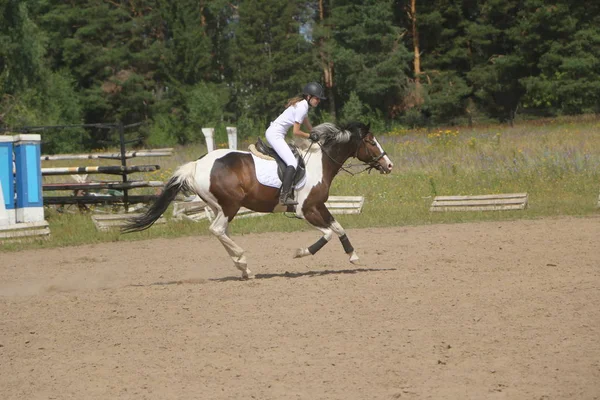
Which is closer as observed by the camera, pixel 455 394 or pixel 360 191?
pixel 455 394

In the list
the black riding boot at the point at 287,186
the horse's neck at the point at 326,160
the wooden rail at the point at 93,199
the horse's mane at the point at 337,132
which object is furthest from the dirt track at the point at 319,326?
the wooden rail at the point at 93,199

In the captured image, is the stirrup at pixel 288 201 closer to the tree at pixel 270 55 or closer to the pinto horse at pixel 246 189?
the pinto horse at pixel 246 189

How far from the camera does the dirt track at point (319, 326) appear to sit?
7.07 m

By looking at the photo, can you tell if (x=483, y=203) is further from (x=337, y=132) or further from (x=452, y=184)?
(x=337, y=132)

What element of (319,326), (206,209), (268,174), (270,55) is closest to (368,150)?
(268,174)

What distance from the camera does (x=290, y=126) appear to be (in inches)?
497

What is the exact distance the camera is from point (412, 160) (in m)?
28.0

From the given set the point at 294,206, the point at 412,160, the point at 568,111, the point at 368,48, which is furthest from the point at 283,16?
the point at 294,206

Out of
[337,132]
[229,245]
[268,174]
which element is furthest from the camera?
[337,132]

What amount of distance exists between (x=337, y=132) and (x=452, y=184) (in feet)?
35.3

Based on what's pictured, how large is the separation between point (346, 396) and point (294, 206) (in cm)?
616

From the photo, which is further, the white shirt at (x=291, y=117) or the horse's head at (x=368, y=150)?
the horse's head at (x=368, y=150)

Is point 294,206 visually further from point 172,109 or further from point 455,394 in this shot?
point 172,109

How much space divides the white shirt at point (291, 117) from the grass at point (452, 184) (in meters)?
6.07
